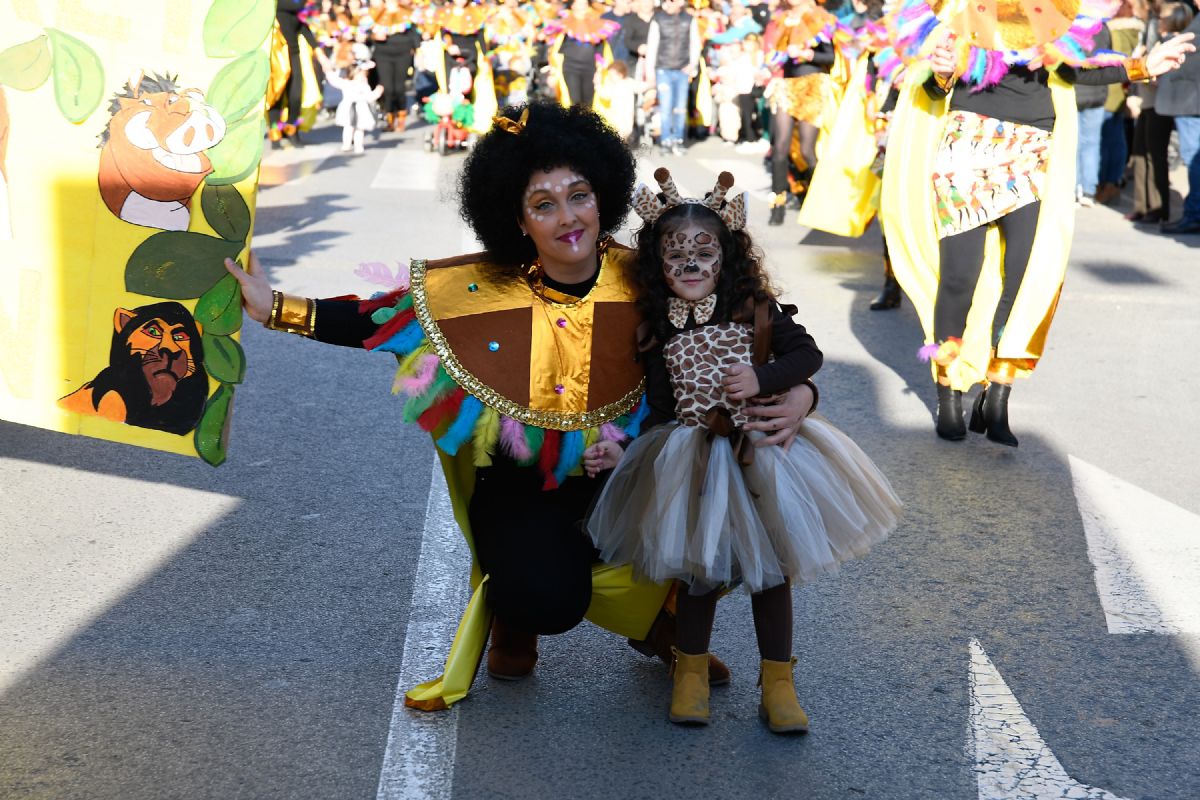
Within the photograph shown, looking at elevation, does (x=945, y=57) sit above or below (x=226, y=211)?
above

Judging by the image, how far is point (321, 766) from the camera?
10.6 feet

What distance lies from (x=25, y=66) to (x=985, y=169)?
3.70 metres

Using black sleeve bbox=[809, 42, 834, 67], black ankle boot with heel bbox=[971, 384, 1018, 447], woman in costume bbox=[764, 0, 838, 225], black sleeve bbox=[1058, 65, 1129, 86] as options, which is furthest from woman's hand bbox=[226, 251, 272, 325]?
black sleeve bbox=[809, 42, 834, 67]

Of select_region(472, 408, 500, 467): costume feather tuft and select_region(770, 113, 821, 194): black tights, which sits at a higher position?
select_region(770, 113, 821, 194): black tights

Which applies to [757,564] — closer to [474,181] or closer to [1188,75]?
[474,181]

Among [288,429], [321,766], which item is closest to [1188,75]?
[288,429]

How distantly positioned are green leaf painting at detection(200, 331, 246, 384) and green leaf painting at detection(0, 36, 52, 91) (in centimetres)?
71

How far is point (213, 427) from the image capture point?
3.54 m

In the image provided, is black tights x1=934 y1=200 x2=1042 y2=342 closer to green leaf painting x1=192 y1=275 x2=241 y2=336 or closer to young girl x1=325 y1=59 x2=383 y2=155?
green leaf painting x1=192 y1=275 x2=241 y2=336

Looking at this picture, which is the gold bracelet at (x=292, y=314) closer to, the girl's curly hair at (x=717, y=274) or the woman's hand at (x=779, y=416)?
the girl's curly hair at (x=717, y=274)

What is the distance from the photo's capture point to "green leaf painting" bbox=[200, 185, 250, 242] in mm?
3477

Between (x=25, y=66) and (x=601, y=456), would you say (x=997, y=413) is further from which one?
(x=25, y=66)

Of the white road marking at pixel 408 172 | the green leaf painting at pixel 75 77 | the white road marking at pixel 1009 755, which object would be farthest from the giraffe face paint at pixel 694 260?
the white road marking at pixel 408 172

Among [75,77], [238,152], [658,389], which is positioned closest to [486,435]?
[658,389]
